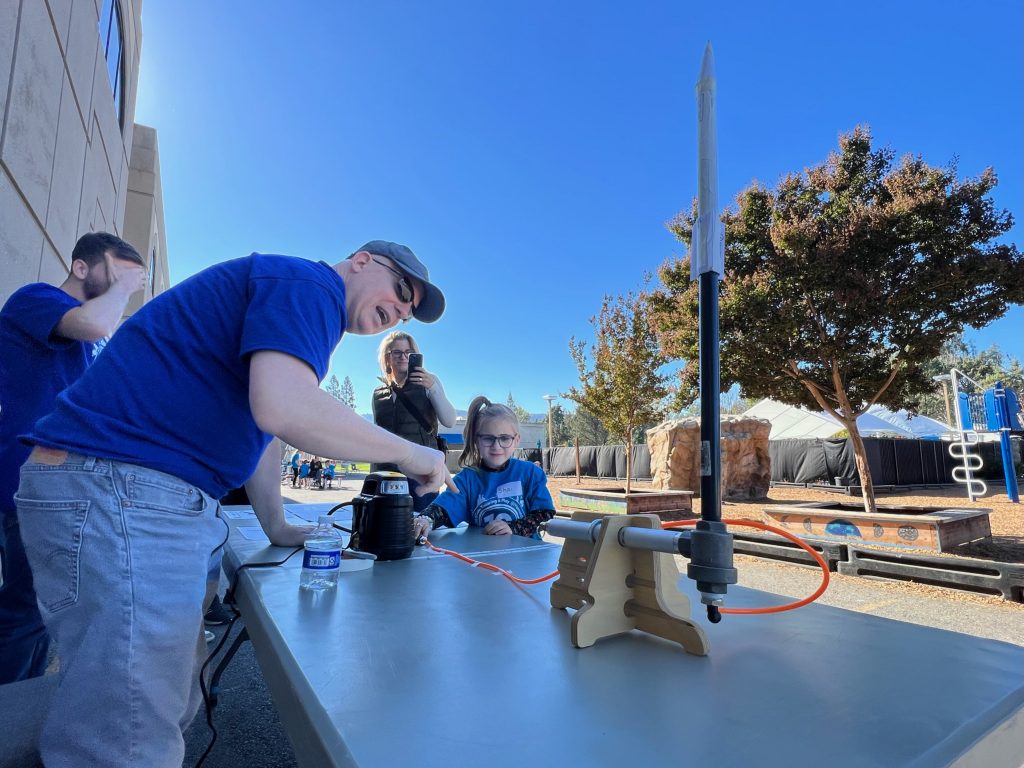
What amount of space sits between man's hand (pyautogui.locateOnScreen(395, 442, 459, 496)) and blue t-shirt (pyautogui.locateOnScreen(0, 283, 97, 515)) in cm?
148

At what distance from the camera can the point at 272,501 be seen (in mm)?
1818

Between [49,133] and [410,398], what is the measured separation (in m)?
3.46

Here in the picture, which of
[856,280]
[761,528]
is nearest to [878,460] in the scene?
[856,280]

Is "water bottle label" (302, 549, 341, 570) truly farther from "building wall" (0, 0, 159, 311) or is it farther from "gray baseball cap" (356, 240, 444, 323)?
"building wall" (0, 0, 159, 311)

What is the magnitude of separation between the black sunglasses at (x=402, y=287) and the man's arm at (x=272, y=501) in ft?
2.78

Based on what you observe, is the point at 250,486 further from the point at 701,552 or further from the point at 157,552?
the point at 701,552

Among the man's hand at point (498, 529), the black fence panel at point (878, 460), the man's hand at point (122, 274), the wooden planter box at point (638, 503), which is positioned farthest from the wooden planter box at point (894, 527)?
the black fence panel at point (878, 460)

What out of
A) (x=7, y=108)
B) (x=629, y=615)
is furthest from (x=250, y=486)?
(x=7, y=108)

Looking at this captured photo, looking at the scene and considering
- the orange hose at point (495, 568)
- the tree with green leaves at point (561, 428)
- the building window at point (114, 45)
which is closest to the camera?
the orange hose at point (495, 568)

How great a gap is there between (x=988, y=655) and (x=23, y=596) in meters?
2.69

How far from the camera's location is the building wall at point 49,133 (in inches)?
124

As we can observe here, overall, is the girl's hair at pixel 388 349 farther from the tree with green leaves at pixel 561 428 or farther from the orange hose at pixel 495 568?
the tree with green leaves at pixel 561 428

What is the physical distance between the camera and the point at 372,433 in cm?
97

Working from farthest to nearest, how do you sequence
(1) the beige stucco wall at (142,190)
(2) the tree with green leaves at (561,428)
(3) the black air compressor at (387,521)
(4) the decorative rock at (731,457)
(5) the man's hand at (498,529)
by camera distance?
1. (2) the tree with green leaves at (561,428)
2. (4) the decorative rock at (731,457)
3. (1) the beige stucco wall at (142,190)
4. (5) the man's hand at (498,529)
5. (3) the black air compressor at (387,521)
